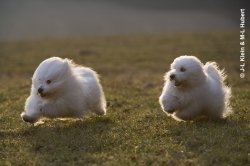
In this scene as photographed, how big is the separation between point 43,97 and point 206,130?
311 cm

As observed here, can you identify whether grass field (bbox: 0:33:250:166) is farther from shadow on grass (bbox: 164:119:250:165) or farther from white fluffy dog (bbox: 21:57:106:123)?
white fluffy dog (bbox: 21:57:106:123)

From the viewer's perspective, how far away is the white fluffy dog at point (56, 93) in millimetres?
10945

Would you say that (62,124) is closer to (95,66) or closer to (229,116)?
(229,116)

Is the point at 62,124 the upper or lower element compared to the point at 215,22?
upper

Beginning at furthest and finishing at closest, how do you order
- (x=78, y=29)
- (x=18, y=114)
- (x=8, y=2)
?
(x=8, y=2), (x=78, y=29), (x=18, y=114)

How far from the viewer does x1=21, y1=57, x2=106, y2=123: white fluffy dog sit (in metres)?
10.9

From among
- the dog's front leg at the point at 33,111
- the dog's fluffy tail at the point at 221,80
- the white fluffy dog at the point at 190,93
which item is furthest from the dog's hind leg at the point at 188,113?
the dog's front leg at the point at 33,111

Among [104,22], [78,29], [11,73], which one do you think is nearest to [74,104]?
[11,73]

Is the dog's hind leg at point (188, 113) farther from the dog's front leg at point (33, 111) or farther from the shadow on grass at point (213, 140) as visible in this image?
the dog's front leg at point (33, 111)

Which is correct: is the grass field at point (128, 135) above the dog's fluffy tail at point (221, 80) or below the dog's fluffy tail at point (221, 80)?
below

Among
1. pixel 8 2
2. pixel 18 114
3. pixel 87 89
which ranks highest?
pixel 87 89

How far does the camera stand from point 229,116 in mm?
12039

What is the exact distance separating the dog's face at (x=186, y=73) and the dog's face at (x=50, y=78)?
6.68 feet

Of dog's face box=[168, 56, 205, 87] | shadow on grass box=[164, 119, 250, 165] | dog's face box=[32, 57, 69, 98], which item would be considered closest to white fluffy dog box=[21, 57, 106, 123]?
dog's face box=[32, 57, 69, 98]
